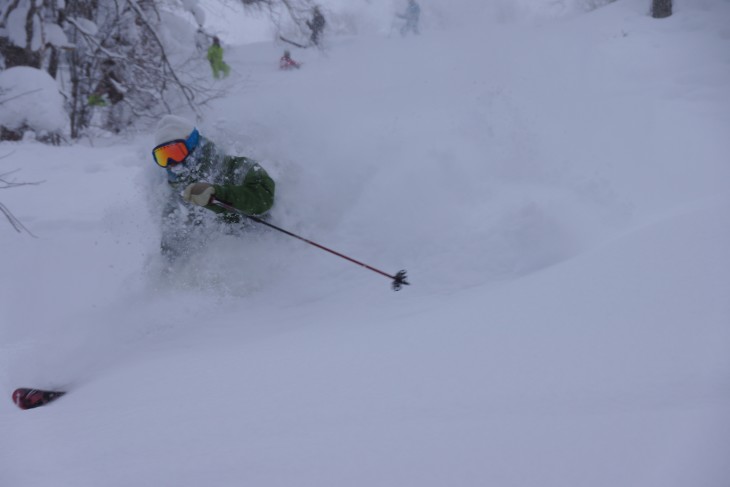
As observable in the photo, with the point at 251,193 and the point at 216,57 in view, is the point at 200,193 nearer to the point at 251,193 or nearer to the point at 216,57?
the point at 251,193

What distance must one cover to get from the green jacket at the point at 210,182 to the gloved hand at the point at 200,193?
157mm

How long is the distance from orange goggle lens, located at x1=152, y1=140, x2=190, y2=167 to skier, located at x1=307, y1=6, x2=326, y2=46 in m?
5.69

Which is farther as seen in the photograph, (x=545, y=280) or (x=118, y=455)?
(x=545, y=280)

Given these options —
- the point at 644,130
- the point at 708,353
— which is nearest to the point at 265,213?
the point at 708,353

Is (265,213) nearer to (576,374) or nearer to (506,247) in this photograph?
(506,247)

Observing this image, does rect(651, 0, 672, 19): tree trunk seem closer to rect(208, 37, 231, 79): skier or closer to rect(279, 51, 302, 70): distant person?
rect(208, 37, 231, 79): skier

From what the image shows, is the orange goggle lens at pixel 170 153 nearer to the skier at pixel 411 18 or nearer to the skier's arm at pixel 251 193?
the skier's arm at pixel 251 193

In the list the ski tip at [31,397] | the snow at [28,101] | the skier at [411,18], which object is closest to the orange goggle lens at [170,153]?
the ski tip at [31,397]

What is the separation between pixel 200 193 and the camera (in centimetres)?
353

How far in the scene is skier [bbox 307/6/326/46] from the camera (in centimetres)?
838

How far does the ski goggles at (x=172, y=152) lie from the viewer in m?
3.78

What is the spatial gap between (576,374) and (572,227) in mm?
2210

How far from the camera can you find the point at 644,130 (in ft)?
16.4

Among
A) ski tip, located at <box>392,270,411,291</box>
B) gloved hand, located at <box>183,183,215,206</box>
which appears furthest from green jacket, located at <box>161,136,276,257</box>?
ski tip, located at <box>392,270,411,291</box>
